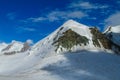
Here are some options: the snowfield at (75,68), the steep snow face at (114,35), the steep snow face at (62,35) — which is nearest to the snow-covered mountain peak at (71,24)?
the steep snow face at (62,35)

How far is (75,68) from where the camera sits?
28.1 meters

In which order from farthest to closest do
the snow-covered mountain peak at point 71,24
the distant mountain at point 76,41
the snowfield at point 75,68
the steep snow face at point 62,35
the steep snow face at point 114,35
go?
the steep snow face at point 114,35
the snow-covered mountain peak at point 71,24
the distant mountain at point 76,41
the steep snow face at point 62,35
the snowfield at point 75,68

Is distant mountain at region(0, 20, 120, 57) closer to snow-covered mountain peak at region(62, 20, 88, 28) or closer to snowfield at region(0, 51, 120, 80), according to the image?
snow-covered mountain peak at region(62, 20, 88, 28)

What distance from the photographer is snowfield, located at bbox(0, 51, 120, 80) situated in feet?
81.2

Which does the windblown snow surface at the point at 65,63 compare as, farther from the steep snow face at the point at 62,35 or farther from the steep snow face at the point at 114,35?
the steep snow face at the point at 114,35

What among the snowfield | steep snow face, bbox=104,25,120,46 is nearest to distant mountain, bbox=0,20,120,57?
steep snow face, bbox=104,25,120,46

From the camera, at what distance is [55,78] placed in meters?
24.0

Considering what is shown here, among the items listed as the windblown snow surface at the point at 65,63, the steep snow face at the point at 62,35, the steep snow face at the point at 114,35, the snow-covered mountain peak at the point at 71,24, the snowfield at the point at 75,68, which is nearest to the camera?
the snowfield at the point at 75,68

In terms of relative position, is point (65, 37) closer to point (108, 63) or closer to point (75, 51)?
point (75, 51)

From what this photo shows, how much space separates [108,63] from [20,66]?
1140 cm

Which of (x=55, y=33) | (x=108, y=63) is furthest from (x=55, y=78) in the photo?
(x=55, y=33)

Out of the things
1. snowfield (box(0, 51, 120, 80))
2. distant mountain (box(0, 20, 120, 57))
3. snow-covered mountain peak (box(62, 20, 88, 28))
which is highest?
snow-covered mountain peak (box(62, 20, 88, 28))

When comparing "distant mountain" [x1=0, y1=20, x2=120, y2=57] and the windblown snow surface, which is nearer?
the windblown snow surface

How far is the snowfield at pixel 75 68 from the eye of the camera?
81.2 ft
